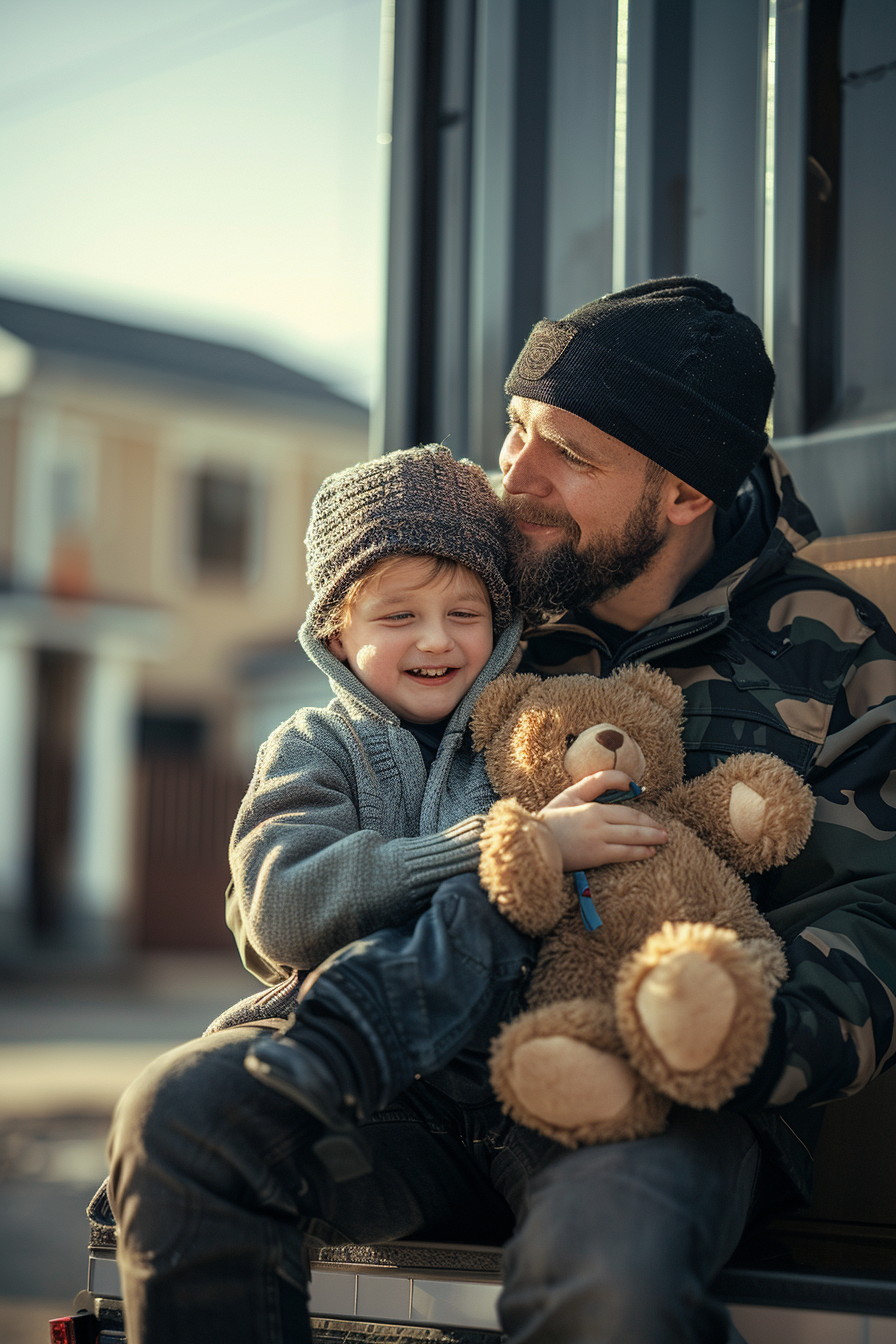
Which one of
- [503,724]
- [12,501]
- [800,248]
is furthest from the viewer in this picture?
[12,501]

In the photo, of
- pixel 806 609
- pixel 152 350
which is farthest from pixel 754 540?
pixel 152 350

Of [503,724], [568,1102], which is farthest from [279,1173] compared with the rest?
[503,724]

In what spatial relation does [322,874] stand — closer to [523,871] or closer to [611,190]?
[523,871]

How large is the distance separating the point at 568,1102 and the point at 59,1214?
11.0ft

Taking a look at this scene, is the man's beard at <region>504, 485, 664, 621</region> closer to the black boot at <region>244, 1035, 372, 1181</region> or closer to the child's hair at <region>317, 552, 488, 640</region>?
the child's hair at <region>317, 552, 488, 640</region>

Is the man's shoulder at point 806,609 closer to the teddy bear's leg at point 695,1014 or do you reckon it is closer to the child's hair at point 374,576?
the child's hair at point 374,576

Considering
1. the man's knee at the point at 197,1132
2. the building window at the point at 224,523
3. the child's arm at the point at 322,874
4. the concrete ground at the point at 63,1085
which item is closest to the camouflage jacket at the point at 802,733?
the child's arm at the point at 322,874

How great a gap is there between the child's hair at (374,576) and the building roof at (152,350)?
15072 mm

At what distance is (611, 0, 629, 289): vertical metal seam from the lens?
2.61 m

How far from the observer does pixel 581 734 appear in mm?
1684

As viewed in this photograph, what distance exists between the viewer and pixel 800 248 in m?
2.42

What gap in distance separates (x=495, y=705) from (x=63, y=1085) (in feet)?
18.0

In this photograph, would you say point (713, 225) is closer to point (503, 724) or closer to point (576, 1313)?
point (503, 724)

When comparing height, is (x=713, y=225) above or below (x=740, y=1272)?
above
